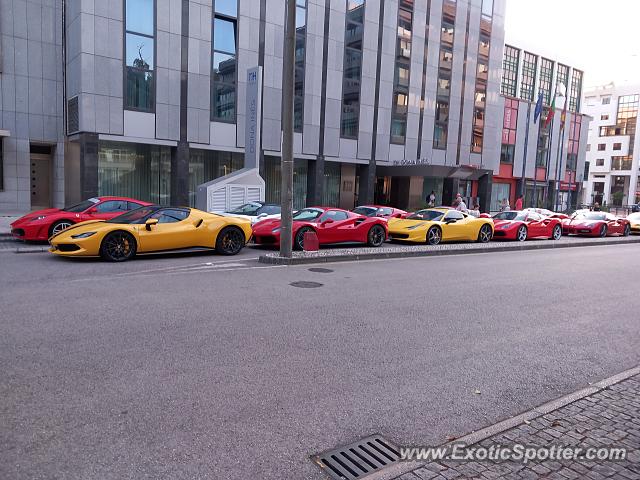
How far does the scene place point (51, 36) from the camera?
78.9 ft

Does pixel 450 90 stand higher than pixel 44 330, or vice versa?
pixel 450 90

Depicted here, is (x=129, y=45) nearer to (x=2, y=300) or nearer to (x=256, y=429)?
(x=2, y=300)

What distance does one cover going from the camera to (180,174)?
2569 cm

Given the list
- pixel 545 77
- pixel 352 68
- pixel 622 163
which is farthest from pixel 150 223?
pixel 622 163

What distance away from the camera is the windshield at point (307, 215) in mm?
14703

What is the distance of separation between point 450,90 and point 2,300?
35.8m

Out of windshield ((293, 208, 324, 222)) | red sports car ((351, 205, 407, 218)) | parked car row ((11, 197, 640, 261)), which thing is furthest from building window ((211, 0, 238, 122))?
windshield ((293, 208, 324, 222))

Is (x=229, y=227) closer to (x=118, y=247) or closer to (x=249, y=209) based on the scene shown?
(x=118, y=247)

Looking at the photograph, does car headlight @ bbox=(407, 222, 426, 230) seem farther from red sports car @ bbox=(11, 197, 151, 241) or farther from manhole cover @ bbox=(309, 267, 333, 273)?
red sports car @ bbox=(11, 197, 151, 241)

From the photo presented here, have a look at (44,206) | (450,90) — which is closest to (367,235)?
(44,206)

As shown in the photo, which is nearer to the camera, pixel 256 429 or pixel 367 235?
pixel 256 429

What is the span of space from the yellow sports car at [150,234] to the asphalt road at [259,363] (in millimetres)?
1037

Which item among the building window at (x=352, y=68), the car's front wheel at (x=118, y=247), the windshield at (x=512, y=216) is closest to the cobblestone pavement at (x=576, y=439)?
the car's front wheel at (x=118, y=247)

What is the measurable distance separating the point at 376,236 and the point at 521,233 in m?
7.75
